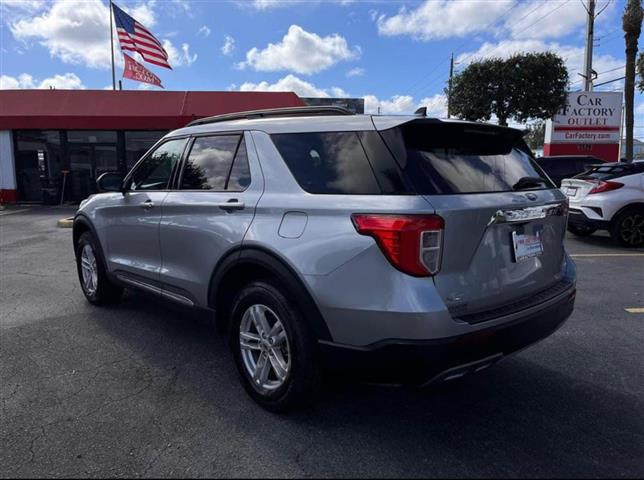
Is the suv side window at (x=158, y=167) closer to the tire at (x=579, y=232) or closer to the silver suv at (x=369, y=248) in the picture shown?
the silver suv at (x=369, y=248)

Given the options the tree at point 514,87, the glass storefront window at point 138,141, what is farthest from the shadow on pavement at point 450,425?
the tree at point 514,87

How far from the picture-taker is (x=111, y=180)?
463cm

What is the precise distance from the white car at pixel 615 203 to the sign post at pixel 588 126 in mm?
18643

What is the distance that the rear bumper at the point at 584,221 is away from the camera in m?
8.55

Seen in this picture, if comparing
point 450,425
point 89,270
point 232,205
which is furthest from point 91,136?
point 450,425

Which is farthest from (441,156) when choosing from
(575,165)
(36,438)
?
(575,165)

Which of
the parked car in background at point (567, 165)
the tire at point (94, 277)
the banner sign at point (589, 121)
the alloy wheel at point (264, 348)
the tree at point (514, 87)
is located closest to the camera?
the alloy wheel at point (264, 348)

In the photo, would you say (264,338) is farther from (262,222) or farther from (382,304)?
(382,304)

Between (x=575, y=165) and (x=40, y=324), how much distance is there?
13.3 metres

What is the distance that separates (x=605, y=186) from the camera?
332 inches

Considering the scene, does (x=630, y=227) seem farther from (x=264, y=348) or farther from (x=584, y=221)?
(x=264, y=348)

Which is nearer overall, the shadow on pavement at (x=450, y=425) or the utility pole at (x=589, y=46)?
the shadow on pavement at (x=450, y=425)

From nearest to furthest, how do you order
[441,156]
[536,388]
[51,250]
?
1. [441,156]
2. [536,388]
3. [51,250]

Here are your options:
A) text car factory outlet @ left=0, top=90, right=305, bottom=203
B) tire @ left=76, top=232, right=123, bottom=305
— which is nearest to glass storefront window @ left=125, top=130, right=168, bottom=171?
text car factory outlet @ left=0, top=90, right=305, bottom=203
